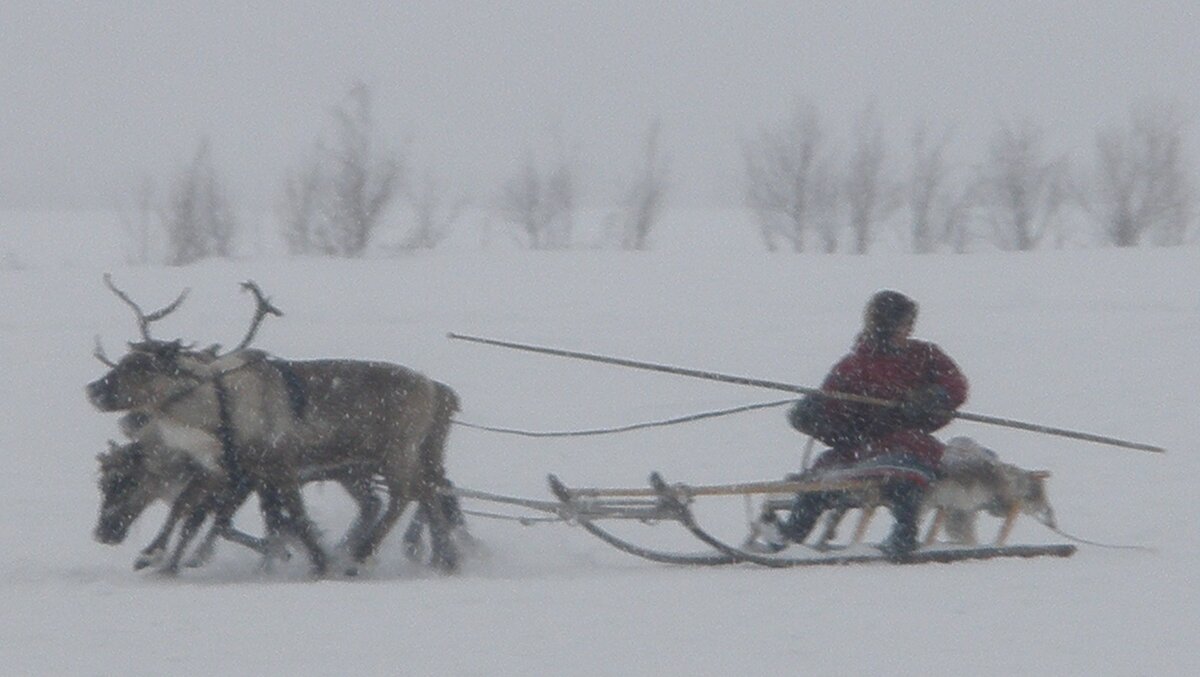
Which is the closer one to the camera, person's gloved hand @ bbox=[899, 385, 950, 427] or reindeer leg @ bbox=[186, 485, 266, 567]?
person's gloved hand @ bbox=[899, 385, 950, 427]

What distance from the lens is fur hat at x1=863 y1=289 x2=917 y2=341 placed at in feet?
25.7

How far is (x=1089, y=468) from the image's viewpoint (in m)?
12.9

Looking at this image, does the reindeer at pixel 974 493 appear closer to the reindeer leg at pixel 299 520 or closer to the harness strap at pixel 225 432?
the reindeer leg at pixel 299 520

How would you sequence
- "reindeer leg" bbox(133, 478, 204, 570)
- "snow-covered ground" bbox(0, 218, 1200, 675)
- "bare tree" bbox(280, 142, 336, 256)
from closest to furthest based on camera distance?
1. "snow-covered ground" bbox(0, 218, 1200, 675)
2. "reindeer leg" bbox(133, 478, 204, 570)
3. "bare tree" bbox(280, 142, 336, 256)

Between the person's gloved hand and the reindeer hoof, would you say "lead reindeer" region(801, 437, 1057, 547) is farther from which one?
the reindeer hoof

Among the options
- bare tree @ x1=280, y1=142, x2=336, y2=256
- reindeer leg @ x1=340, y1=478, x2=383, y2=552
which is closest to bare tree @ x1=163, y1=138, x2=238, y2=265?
bare tree @ x1=280, y1=142, x2=336, y2=256

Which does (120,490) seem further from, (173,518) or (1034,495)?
(1034,495)

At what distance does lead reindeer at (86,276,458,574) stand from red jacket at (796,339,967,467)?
6.28 feet

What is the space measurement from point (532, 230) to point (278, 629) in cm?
4263

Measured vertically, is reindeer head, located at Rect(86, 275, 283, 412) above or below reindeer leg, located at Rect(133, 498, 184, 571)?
above

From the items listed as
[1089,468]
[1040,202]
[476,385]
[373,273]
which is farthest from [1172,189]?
[1089,468]

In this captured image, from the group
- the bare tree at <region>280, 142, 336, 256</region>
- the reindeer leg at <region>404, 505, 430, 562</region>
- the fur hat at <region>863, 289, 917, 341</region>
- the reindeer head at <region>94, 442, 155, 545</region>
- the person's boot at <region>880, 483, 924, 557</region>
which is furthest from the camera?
the bare tree at <region>280, 142, 336, 256</region>

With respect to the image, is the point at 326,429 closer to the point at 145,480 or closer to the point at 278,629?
the point at 145,480

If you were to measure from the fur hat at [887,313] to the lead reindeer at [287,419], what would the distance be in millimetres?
2130
